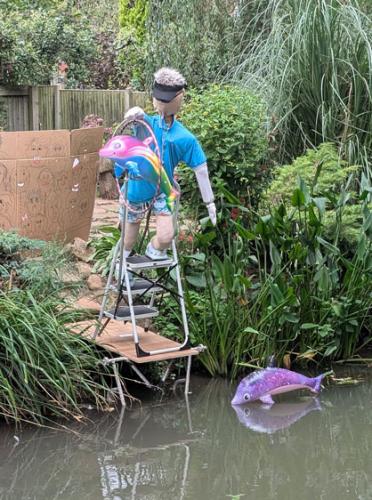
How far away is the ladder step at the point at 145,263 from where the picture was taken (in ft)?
19.0

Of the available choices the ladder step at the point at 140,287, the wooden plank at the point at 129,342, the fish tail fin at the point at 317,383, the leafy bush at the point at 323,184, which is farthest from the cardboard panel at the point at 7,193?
the fish tail fin at the point at 317,383

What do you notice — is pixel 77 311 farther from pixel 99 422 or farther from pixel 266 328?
pixel 266 328

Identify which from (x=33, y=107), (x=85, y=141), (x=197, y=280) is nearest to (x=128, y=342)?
(x=197, y=280)

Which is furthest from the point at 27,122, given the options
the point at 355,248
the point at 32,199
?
the point at 355,248

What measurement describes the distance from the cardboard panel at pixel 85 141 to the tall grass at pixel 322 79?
5.92ft

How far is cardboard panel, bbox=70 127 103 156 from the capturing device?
748 centimetres

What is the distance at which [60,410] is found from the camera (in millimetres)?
5348

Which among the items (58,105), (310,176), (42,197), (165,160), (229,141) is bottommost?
(58,105)

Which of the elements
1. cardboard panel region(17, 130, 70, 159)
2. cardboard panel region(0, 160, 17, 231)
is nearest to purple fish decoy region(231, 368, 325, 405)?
cardboard panel region(0, 160, 17, 231)

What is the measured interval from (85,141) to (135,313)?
2.41 metres

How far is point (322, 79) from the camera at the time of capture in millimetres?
8398

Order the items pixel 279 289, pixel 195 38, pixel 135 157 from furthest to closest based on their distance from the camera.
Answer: pixel 195 38 → pixel 279 289 → pixel 135 157

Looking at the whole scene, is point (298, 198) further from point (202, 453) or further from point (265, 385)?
point (202, 453)

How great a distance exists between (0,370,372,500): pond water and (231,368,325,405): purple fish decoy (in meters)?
0.08
